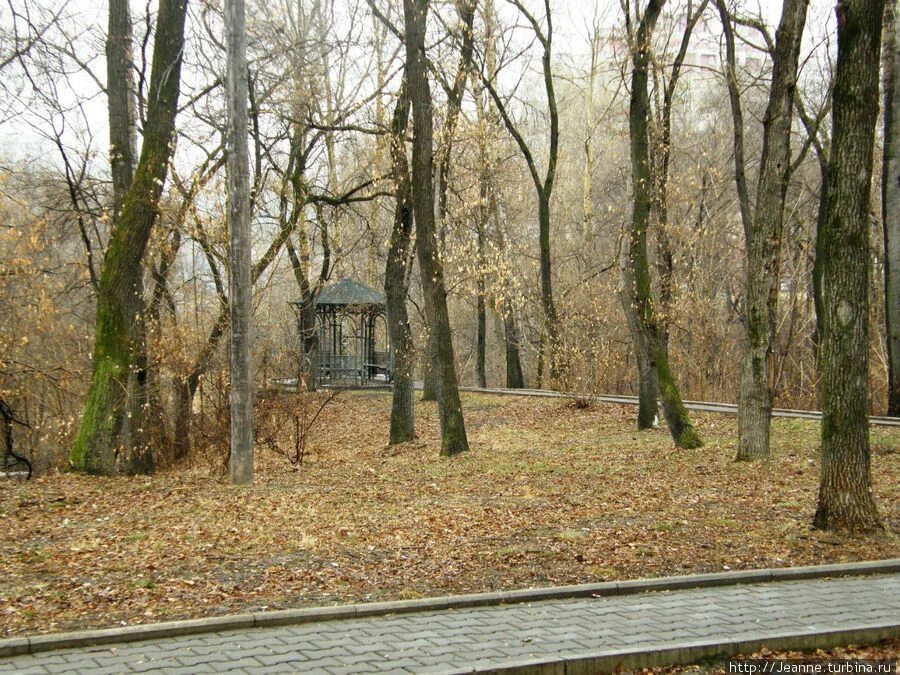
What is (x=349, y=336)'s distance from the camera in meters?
30.9

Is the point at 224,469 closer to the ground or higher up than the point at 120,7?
closer to the ground

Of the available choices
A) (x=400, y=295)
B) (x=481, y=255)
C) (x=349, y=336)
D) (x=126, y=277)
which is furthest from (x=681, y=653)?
(x=349, y=336)

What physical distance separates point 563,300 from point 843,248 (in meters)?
21.1

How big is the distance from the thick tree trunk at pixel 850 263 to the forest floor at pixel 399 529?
639mm

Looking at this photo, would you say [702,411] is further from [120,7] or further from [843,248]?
[120,7]

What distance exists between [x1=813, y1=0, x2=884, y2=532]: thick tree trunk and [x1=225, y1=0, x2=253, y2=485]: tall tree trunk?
7.32 meters

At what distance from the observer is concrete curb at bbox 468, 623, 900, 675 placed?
5070 millimetres

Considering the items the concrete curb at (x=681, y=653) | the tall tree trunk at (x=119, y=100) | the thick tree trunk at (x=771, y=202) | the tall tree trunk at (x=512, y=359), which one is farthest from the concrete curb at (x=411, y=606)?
the tall tree trunk at (x=512, y=359)

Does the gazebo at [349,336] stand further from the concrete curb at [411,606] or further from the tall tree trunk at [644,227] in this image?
the concrete curb at [411,606]

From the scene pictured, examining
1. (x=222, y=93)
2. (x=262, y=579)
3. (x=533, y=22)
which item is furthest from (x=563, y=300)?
(x=262, y=579)

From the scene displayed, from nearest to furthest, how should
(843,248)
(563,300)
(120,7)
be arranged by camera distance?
1. (843,248)
2. (120,7)
3. (563,300)

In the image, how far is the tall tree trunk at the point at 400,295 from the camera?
1755 centimetres

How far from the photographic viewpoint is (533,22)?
2547cm

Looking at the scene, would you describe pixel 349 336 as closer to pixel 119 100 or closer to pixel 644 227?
pixel 119 100
